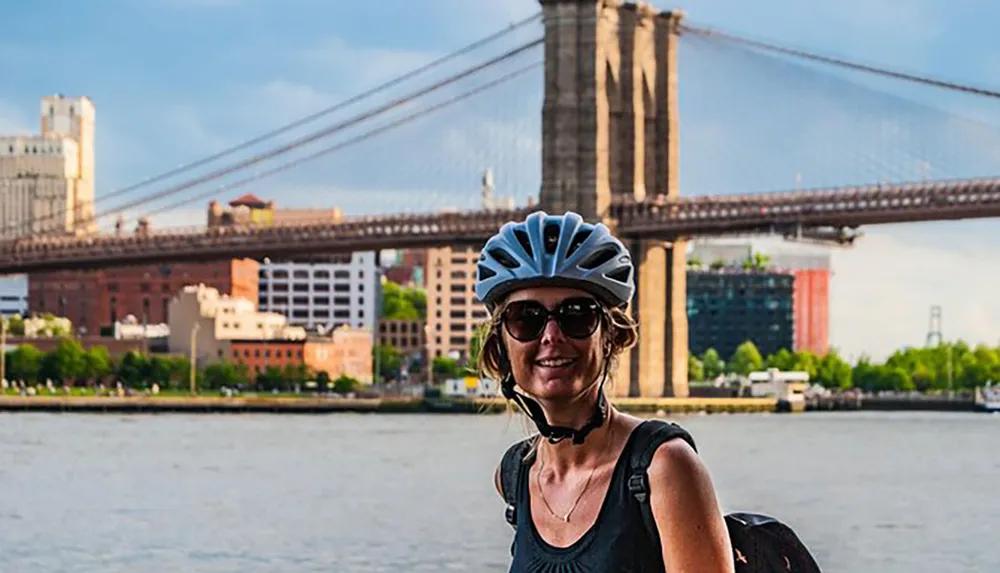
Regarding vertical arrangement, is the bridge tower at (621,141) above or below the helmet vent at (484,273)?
above

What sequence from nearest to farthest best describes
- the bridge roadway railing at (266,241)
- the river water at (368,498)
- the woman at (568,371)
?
1. the woman at (568,371)
2. the river water at (368,498)
3. the bridge roadway railing at (266,241)

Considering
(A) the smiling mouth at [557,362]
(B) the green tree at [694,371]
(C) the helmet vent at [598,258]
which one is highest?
(B) the green tree at [694,371]

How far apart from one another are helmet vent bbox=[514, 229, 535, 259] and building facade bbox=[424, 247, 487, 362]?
119397 mm

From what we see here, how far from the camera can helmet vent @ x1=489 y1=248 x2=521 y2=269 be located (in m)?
2.39

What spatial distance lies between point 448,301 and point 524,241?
4792 inches

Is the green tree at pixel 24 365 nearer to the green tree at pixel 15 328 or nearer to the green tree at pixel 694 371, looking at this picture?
the green tree at pixel 15 328

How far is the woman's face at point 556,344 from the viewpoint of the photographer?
237 centimetres

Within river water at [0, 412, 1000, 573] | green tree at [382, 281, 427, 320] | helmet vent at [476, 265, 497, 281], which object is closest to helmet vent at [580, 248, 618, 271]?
helmet vent at [476, 265, 497, 281]

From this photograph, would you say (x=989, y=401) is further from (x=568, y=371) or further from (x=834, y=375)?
(x=568, y=371)

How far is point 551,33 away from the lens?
66.2 metres

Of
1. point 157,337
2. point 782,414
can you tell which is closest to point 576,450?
point 782,414

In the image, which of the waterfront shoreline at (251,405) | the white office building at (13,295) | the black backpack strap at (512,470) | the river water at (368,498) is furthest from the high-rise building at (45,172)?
the black backpack strap at (512,470)

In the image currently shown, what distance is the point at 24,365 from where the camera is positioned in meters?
89.5

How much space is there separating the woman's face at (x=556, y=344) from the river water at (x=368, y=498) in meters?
11.7
